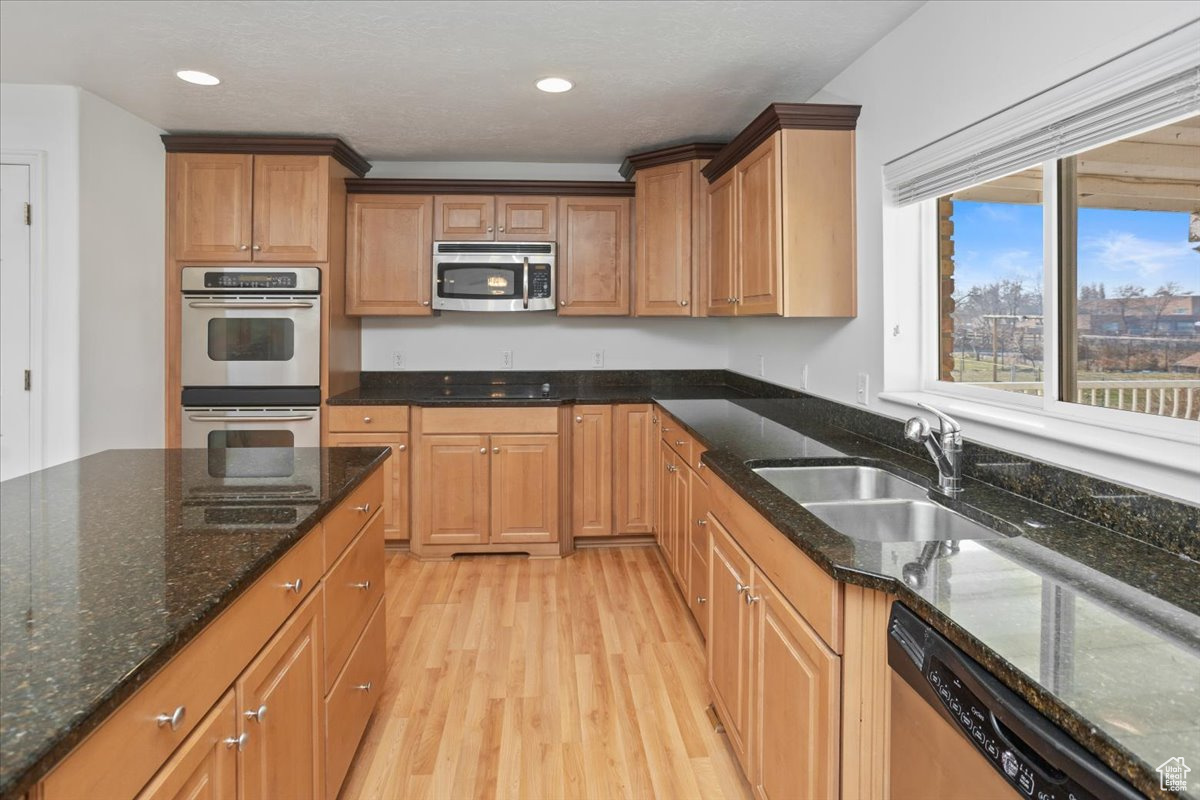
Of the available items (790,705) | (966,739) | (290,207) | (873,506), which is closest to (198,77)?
(290,207)

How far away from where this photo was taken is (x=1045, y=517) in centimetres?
156

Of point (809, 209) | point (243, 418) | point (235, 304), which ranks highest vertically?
point (809, 209)

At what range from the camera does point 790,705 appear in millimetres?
1494

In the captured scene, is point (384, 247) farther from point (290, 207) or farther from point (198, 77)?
point (198, 77)

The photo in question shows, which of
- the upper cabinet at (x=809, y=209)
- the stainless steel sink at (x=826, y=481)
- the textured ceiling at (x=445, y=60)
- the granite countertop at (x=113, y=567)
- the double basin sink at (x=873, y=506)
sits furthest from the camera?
the upper cabinet at (x=809, y=209)

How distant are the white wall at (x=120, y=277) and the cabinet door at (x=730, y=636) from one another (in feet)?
9.62

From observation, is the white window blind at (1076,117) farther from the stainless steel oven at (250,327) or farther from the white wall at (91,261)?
the white wall at (91,261)

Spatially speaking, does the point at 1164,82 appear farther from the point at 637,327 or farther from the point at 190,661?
the point at 637,327

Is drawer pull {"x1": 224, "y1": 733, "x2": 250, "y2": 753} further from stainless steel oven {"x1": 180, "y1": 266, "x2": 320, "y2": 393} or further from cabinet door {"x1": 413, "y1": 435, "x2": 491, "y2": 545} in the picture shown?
stainless steel oven {"x1": 180, "y1": 266, "x2": 320, "y2": 393}

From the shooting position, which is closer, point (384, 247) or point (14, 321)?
point (14, 321)

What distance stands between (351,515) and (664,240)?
2625mm

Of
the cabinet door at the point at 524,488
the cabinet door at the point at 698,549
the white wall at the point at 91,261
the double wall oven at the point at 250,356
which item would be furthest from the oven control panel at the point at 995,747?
the white wall at the point at 91,261

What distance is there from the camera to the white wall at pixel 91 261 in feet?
10.1

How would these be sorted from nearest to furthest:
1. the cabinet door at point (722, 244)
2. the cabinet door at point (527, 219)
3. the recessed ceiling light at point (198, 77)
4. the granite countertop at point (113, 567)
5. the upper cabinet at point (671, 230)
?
1. the granite countertop at point (113, 567)
2. the recessed ceiling light at point (198, 77)
3. the cabinet door at point (722, 244)
4. the upper cabinet at point (671, 230)
5. the cabinet door at point (527, 219)
